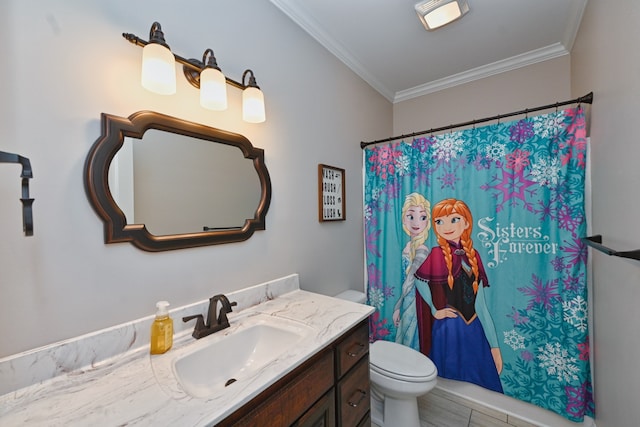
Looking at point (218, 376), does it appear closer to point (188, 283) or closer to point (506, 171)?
point (188, 283)

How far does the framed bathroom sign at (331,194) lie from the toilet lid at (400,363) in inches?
36.6

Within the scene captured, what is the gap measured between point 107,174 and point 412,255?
182 centimetres

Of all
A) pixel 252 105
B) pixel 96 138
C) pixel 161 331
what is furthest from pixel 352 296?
pixel 96 138

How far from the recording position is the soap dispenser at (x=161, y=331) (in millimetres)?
892

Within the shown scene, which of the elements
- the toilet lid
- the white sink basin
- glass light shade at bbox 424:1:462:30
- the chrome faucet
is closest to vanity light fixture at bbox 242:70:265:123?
the chrome faucet

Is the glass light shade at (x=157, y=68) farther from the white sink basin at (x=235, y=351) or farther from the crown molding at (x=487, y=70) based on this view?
the crown molding at (x=487, y=70)

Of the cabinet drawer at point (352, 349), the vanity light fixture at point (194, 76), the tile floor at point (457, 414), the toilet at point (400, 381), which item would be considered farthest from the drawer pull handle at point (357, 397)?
the vanity light fixture at point (194, 76)

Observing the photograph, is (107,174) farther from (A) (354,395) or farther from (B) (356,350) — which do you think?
(A) (354,395)

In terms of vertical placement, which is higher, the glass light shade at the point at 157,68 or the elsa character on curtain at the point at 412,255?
the glass light shade at the point at 157,68

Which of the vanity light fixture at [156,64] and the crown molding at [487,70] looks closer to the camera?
the vanity light fixture at [156,64]

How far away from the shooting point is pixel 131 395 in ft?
2.22

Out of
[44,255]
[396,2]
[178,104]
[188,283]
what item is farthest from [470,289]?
[44,255]

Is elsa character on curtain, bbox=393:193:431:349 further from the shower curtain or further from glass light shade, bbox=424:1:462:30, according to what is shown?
glass light shade, bbox=424:1:462:30

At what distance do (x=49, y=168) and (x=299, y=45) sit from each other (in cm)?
144
